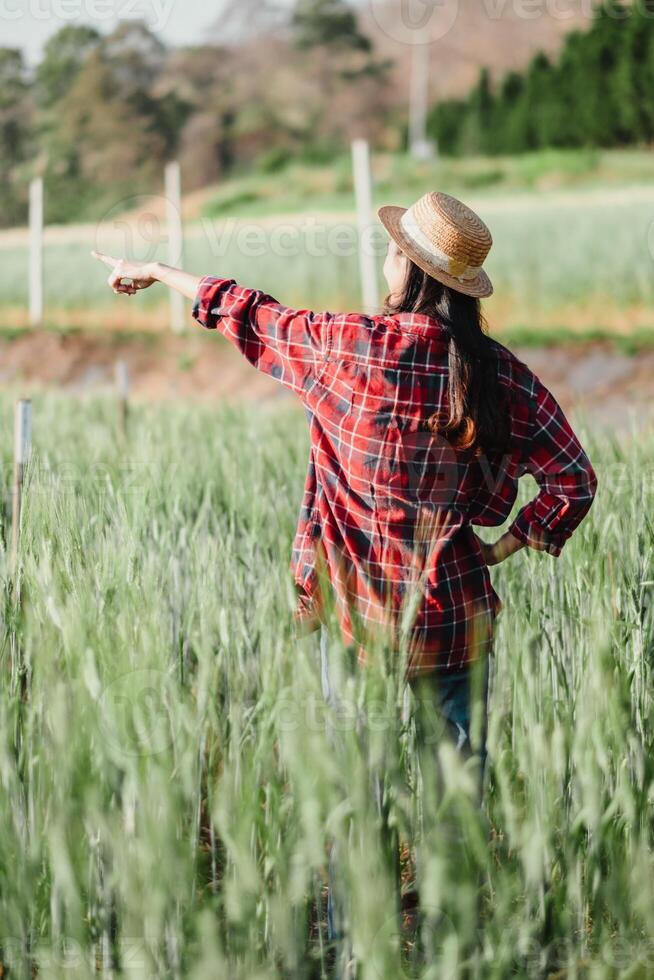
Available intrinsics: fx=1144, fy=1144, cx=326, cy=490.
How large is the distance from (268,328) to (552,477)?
43cm

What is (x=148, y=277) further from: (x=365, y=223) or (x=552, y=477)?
(x=365, y=223)

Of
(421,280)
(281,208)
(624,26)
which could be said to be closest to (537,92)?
(624,26)

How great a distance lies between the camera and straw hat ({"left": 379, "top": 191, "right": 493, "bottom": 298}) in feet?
4.75

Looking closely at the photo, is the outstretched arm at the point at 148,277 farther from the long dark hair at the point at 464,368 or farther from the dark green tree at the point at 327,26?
the dark green tree at the point at 327,26

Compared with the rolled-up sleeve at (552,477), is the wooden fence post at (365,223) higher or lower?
higher

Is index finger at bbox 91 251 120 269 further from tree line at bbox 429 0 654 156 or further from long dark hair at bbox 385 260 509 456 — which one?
tree line at bbox 429 0 654 156

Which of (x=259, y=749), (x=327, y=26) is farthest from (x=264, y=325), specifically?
(x=327, y=26)

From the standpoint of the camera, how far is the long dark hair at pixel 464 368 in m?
1.41

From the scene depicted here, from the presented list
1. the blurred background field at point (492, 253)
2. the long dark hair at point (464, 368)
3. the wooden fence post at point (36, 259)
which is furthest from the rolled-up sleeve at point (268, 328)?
the wooden fence post at point (36, 259)

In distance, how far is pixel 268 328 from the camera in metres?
1.49

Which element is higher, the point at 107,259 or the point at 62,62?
the point at 62,62

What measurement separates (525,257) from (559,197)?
6.03 m

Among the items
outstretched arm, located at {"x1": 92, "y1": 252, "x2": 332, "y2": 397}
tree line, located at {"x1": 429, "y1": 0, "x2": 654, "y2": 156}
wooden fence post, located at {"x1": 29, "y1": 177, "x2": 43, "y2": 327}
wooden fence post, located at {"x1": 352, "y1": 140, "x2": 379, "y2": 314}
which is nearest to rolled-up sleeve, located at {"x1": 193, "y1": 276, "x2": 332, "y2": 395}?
outstretched arm, located at {"x1": 92, "y1": 252, "x2": 332, "y2": 397}

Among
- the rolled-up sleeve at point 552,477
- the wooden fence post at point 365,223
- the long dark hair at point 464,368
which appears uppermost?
the wooden fence post at point 365,223
